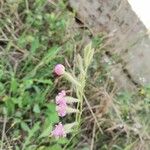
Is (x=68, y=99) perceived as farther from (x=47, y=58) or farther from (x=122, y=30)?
(x=122, y=30)

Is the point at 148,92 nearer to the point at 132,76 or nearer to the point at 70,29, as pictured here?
the point at 132,76

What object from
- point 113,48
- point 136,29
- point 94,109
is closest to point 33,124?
point 94,109

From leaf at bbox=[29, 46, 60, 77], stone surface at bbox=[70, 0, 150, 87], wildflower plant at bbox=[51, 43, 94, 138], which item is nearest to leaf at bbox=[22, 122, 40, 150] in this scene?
wildflower plant at bbox=[51, 43, 94, 138]

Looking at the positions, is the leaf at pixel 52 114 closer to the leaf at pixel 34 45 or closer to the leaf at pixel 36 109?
the leaf at pixel 36 109

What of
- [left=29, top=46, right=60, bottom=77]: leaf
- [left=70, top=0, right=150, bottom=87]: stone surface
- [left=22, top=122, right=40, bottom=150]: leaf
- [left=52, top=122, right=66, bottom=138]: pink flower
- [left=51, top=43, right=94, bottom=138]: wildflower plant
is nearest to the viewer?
[left=51, top=43, right=94, bottom=138]: wildflower plant

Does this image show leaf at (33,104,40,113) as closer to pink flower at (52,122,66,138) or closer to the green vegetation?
the green vegetation
